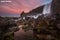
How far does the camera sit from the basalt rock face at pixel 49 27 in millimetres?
2258

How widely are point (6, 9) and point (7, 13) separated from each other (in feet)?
0.24

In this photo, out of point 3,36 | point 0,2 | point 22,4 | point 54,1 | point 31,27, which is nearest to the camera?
point 3,36

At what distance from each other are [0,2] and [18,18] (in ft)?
1.36

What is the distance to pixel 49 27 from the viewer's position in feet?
7.55

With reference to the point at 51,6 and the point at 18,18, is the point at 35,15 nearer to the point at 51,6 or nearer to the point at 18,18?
the point at 18,18

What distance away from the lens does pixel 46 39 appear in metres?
2.40

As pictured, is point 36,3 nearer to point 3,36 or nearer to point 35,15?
point 35,15

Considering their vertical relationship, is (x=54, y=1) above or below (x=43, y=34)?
above

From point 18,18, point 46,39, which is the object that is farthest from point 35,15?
point 46,39

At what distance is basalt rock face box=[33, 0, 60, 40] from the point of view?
7.41 ft

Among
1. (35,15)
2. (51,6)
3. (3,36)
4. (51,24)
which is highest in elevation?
(51,6)

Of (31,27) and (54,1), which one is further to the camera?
(54,1)

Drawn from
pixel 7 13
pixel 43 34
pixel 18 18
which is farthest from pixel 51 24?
pixel 7 13

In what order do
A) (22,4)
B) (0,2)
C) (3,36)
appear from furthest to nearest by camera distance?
(22,4), (0,2), (3,36)
